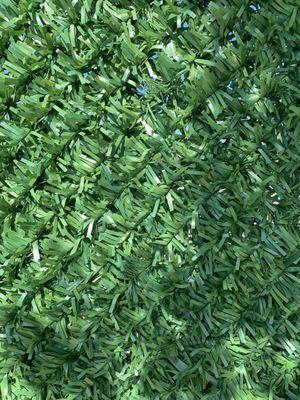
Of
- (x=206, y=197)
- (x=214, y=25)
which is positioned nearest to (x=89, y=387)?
(x=206, y=197)

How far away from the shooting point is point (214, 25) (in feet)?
7.83

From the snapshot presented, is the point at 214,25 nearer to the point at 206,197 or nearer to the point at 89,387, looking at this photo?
the point at 206,197

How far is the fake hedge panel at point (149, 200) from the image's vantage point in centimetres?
240

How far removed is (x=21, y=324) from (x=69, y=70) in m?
1.03

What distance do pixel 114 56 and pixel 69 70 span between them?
0.18m

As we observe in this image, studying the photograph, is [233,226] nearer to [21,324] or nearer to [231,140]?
[231,140]

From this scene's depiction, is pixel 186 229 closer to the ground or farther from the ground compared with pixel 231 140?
closer to the ground

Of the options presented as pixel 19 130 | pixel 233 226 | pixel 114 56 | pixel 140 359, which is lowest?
pixel 140 359

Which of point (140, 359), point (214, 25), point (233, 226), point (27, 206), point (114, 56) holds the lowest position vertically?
point (140, 359)

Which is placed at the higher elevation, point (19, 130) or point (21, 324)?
point (19, 130)

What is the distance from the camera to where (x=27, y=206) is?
2523 mm

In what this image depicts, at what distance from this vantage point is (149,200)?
2432 millimetres

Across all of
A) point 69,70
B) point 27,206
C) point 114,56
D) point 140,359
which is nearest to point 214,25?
point 114,56

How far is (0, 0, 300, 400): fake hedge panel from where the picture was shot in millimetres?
2402
